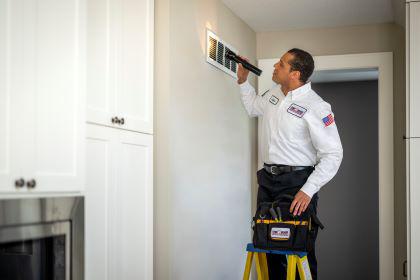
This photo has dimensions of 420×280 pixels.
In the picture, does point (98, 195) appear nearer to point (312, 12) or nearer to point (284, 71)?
point (284, 71)

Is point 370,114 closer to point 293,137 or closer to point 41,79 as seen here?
point 293,137

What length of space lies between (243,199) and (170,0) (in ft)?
6.46

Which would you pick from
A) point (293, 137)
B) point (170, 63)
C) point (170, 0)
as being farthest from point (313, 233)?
point (170, 0)

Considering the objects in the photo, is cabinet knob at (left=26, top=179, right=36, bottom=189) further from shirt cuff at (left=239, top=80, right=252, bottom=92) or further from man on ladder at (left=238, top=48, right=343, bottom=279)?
shirt cuff at (left=239, top=80, right=252, bottom=92)

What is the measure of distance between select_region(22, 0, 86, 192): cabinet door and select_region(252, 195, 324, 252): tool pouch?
1327 mm

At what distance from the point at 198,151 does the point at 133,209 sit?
97cm

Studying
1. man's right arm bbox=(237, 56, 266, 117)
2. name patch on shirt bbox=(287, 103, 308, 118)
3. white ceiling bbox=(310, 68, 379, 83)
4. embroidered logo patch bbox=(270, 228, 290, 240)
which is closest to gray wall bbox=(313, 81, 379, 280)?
white ceiling bbox=(310, 68, 379, 83)

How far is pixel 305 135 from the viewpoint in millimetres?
3693

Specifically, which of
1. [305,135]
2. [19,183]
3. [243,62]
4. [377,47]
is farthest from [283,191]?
[19,183]

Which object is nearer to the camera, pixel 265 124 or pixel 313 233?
pixel 313 233

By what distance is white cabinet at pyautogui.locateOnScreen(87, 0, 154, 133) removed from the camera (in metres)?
2.54

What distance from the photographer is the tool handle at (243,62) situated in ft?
13.2

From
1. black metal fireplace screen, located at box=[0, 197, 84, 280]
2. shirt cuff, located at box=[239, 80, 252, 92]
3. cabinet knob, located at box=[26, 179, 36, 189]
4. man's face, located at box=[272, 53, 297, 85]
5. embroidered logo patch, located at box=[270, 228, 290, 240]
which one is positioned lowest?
embroidered logo patch, located at box=[270, 228, 290, 240]

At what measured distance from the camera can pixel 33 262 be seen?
2.10 meters
